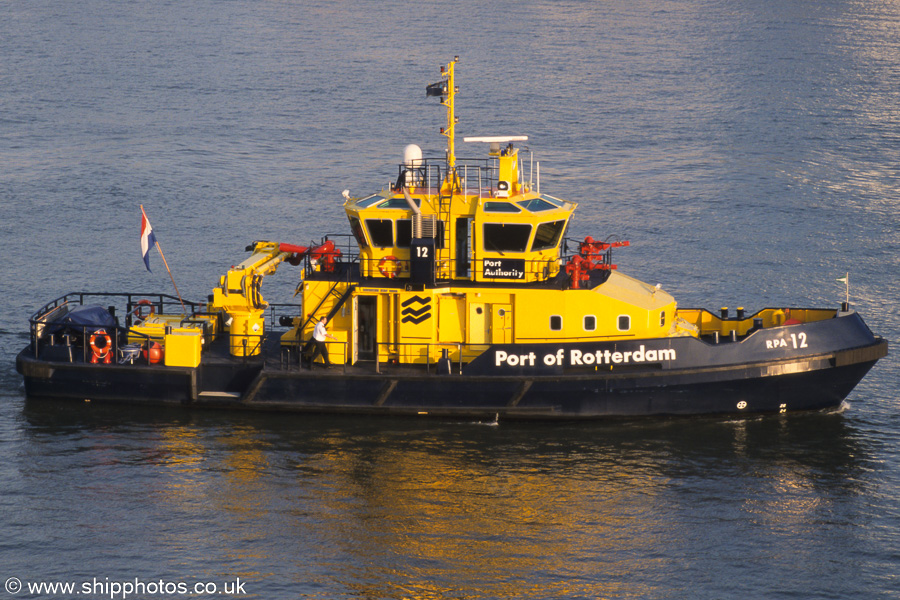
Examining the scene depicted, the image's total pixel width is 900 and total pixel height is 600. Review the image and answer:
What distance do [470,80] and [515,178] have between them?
123ft

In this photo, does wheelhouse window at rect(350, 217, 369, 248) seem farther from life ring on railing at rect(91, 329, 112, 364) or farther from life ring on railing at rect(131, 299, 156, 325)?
life ring on railing at rect(91, 329, 112, 364)

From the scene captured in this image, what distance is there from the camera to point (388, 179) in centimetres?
4503

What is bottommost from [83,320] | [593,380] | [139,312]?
[593,380]

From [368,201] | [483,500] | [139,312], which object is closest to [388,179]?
[139,312]

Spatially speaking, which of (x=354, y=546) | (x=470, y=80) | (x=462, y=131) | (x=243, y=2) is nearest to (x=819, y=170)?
(x=462, y=131)

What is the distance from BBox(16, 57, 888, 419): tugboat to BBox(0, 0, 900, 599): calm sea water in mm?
664

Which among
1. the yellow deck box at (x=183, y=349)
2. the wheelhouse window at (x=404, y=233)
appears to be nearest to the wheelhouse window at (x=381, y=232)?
the wheelhouse window at (x=404, y=233)

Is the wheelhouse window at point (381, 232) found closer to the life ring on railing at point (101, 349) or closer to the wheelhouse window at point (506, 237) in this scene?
the wheelhouse window at point (506, 237)

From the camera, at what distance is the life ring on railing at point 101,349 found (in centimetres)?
2602

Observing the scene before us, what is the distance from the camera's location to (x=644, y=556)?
792 inches

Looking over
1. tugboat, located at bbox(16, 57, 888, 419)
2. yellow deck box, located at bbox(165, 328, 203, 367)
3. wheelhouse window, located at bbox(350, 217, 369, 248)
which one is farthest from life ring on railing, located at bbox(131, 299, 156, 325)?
wheelhouse window, located at bbox(350, 217, 369, 248)

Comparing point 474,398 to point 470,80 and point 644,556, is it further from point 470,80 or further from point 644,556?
point 470,80

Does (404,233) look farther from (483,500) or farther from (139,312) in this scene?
(139,312)

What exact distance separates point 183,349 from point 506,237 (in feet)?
24.6
